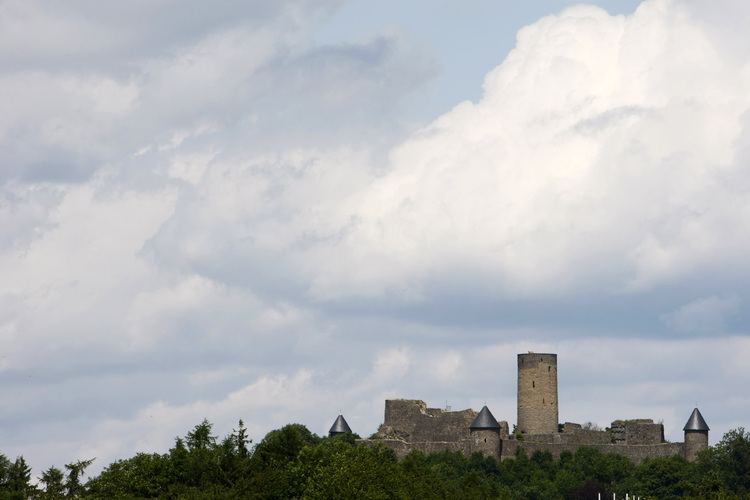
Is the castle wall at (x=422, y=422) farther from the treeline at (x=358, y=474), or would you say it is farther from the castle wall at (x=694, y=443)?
the castle wall at (x=694, y=443)

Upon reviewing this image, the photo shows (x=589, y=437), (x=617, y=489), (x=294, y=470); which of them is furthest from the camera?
(x=589, y=437)

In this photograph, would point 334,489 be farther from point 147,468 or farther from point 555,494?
point 555,494

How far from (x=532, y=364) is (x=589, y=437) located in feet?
21.6

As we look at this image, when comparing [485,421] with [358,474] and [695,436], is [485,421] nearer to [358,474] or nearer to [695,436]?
[695,436]

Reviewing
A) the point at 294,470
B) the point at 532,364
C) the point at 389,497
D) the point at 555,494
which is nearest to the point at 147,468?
the point at 294,470

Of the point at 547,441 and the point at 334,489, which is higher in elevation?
the point at 547,441

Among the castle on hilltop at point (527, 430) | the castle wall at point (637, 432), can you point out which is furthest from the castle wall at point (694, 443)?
the castle wall at point (637, 432)

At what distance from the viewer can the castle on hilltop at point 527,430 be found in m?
106

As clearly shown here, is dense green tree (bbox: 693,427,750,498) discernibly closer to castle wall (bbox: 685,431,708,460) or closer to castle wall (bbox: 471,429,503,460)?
castle wall (bbox: 685,431,708,460)

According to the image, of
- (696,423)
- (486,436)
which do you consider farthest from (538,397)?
(696,423)

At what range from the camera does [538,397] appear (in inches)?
4368

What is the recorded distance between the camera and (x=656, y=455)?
106 metres

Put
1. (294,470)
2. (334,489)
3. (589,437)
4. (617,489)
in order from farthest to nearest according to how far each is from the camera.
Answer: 1. (589,437)
2. (617,489)
3. (294,470)
4. (334,489)

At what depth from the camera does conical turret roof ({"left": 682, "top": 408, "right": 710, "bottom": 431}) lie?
345 feet
